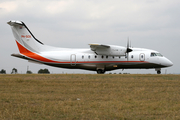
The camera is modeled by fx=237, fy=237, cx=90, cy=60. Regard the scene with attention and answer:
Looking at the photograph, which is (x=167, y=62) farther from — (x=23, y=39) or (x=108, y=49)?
Result: (x=23, y=39)

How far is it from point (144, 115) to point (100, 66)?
25.2 meters

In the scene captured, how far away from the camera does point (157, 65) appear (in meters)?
33.0

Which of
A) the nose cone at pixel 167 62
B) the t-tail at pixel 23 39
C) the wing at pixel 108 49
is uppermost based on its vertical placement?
the t-tail at pixel 23 39

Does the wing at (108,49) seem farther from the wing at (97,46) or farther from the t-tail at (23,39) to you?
the t-tail at (23,39)

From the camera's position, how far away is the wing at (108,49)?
32.0 metres

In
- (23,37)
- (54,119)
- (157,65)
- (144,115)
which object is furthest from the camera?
(23,37)

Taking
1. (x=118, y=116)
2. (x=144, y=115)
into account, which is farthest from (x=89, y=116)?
(x=144, y=115)

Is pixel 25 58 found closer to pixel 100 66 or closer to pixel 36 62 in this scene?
pixel 36 62

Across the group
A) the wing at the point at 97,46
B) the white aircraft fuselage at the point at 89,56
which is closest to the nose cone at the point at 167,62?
the white aircraft fuselage at the point at 89,56

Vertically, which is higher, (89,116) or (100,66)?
(100,66)

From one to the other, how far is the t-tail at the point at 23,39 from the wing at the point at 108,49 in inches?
339

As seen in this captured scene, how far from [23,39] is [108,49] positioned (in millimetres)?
12797

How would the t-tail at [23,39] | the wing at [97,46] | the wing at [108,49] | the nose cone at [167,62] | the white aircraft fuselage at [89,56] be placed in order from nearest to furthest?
the wing at [108,49]
the wing at [97,46]
the white aircraft fuselage at [89,56]
the nose cone at [167,62]
the t-tail at [23,39]

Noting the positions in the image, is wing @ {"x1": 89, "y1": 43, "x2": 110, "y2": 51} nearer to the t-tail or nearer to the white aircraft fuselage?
the white aircraft fuselage
